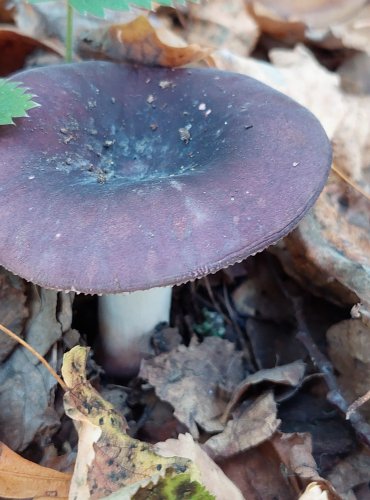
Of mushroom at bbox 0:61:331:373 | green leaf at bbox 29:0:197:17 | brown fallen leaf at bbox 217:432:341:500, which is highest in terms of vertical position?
green leaf at bbox 29:0:197:17

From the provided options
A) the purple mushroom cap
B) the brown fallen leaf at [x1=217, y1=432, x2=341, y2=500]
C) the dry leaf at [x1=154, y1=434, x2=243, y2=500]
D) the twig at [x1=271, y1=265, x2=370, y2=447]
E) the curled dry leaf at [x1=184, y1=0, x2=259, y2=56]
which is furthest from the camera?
the curled dry leaf at [x1=184, y1=0, x2=259, y2=56]

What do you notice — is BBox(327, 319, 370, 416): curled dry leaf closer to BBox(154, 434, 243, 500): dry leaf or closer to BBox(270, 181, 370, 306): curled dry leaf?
BBox(270, 181, 370, 306): curled dry leaf

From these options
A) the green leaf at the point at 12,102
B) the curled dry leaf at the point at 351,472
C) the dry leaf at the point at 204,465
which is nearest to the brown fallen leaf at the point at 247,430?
the dry leaf at the point at 204,465

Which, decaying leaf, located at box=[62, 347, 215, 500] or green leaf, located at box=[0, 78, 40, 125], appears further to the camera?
green leaf, located at box=[0, 78, 40, 125]

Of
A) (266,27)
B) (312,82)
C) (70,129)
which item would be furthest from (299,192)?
(266,27)

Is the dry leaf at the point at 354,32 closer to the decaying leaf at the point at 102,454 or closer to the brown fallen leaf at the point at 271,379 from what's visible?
the brown fallen leaf at the point at 271,379

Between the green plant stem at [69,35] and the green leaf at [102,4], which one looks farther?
the green plant stem at [69,35]

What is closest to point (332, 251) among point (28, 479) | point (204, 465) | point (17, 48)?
point (204, 465)

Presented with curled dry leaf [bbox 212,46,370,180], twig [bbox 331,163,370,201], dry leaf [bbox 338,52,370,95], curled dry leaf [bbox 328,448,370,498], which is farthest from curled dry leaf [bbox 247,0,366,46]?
curled dry leaf [bbox 328,448,370,498]
